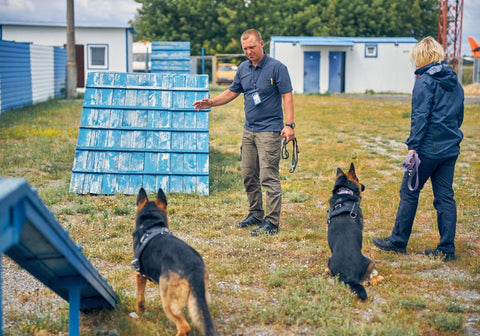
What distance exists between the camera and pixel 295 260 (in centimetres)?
508

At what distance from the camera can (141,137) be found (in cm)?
780

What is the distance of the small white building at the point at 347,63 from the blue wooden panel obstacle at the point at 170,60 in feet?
35.1

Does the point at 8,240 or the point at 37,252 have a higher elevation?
the point at 8,240

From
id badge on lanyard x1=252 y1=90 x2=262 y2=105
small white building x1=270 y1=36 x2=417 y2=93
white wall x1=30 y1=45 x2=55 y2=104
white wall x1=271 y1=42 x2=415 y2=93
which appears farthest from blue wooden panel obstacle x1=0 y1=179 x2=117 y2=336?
white wall x1=271 y1=42 x2=415 y2=93

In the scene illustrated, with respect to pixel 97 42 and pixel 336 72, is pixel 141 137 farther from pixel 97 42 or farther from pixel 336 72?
pixel 336 72

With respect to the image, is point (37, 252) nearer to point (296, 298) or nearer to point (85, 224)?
point (296, 298)

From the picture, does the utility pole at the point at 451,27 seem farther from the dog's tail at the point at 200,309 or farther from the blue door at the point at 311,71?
the dog's tail at the point at 200,309

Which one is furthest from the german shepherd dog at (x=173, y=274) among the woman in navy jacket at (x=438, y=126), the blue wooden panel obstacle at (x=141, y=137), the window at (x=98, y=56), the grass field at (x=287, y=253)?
the window at (x=98, y=56)

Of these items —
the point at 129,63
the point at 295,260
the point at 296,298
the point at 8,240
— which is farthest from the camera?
the point at 129,63

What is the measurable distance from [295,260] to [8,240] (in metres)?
3.38

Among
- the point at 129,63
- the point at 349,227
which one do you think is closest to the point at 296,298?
the point at 349,227

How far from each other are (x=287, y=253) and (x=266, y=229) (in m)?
0.62

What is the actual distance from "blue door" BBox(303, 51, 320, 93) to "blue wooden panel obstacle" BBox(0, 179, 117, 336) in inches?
1126

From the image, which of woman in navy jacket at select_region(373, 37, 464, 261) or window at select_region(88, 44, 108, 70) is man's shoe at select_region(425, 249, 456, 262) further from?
window at select_region(88, 44, 108, 70)
